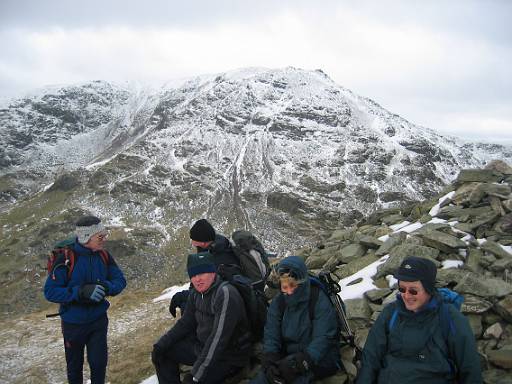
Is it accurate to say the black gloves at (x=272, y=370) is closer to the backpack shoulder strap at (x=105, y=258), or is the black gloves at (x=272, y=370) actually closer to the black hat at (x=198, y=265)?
the black hat at (x=198, y=265)

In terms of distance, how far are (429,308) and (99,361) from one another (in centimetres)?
707

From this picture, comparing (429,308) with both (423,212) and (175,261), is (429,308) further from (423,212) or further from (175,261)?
(175,261)

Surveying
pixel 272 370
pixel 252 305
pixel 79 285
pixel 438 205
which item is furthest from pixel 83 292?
pixel 438 205

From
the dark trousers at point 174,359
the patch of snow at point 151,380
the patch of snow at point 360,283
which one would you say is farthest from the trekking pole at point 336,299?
the patch of snow at point 151,380

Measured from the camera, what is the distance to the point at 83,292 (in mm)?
8148

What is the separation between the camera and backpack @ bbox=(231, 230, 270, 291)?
10039 millimetres

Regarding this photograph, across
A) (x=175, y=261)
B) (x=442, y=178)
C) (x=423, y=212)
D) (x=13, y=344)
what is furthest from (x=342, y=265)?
(x=442, y=178)

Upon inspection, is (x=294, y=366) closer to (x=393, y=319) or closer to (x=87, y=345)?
(x=393, y=319)

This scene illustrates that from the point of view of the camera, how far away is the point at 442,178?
196 m

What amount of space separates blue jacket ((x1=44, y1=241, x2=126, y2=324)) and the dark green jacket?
5.67 m

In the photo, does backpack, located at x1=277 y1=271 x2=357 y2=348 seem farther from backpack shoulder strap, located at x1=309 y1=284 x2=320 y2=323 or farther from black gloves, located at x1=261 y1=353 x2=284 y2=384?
black gloves, located at x1=261 y1=353 x2=284 y2=384

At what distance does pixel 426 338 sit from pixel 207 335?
4.29 metres

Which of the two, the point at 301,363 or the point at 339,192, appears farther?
the point at 339,192

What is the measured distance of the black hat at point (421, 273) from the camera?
624cm
